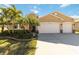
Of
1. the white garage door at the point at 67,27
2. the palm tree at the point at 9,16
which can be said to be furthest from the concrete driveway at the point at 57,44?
the palm tree at the point at 9,16

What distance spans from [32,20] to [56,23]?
3.42 ft

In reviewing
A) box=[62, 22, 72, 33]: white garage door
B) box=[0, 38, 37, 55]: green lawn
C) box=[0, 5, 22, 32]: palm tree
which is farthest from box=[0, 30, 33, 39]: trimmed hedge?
box=[62, 22, 72, 33]: white garage door

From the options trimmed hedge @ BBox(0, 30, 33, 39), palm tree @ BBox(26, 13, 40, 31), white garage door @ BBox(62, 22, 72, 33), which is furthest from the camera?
white garage door @ BBox(62, 22, 72, 33)

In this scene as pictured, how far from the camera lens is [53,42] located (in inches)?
253

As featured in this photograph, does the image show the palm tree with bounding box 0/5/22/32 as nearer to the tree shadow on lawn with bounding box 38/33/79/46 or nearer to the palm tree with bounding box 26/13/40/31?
the palm tree with bounding box 26/13/40/31

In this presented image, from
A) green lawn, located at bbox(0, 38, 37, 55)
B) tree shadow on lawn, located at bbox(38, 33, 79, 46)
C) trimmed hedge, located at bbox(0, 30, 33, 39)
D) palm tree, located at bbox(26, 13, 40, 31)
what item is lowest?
green lawn, located at bbox(0, 38, 37, 55)

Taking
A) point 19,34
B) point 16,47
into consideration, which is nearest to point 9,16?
point 19,34

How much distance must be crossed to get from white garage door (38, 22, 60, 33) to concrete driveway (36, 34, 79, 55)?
0.18m

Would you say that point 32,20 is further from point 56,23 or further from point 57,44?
point 57,44

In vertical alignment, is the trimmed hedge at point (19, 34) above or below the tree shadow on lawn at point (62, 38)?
above

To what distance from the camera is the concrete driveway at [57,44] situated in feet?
19.1

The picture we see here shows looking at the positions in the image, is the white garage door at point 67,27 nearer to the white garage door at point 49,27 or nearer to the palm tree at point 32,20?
the white garage door at point 49,27

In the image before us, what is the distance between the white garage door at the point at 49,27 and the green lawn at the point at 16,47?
0.48 metres

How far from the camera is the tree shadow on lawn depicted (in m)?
6.00
